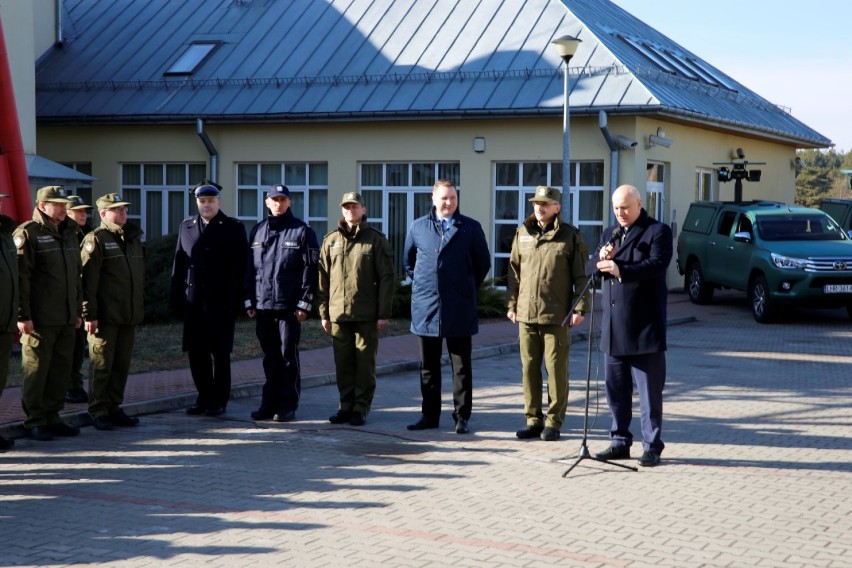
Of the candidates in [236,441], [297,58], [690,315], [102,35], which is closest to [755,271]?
[690,315]

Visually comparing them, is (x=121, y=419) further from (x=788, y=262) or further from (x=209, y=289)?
(x=788, y=262)

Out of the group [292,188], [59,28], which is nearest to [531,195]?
[292,188]

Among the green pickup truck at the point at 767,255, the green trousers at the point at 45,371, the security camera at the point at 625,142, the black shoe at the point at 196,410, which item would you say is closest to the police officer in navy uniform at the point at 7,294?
the green trousers at the point at 45,371

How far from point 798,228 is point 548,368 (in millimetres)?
13495

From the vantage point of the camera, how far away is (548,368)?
9312 mm

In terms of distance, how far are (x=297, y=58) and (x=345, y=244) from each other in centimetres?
1839

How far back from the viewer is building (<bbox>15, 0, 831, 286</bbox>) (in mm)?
24609

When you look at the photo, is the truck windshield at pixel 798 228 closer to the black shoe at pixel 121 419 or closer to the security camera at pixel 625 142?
the security camera at pixel 625 142

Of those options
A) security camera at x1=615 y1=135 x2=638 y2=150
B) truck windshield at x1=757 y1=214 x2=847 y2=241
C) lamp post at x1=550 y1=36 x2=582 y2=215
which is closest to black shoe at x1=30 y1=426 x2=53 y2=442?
lamp post at x1=550 y1=36 x2=582 y2=215

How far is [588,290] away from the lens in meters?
9.15

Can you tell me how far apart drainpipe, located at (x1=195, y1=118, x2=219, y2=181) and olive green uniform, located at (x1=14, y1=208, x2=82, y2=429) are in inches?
690

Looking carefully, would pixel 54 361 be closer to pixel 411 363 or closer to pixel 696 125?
pixel 411 363

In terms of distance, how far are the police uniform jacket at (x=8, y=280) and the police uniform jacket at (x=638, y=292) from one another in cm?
408

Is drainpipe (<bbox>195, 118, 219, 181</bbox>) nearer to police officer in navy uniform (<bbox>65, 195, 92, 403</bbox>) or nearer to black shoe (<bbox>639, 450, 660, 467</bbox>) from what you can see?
police officer in navy uniform (<bbox>65, 195, 92, 403</bbox>)
